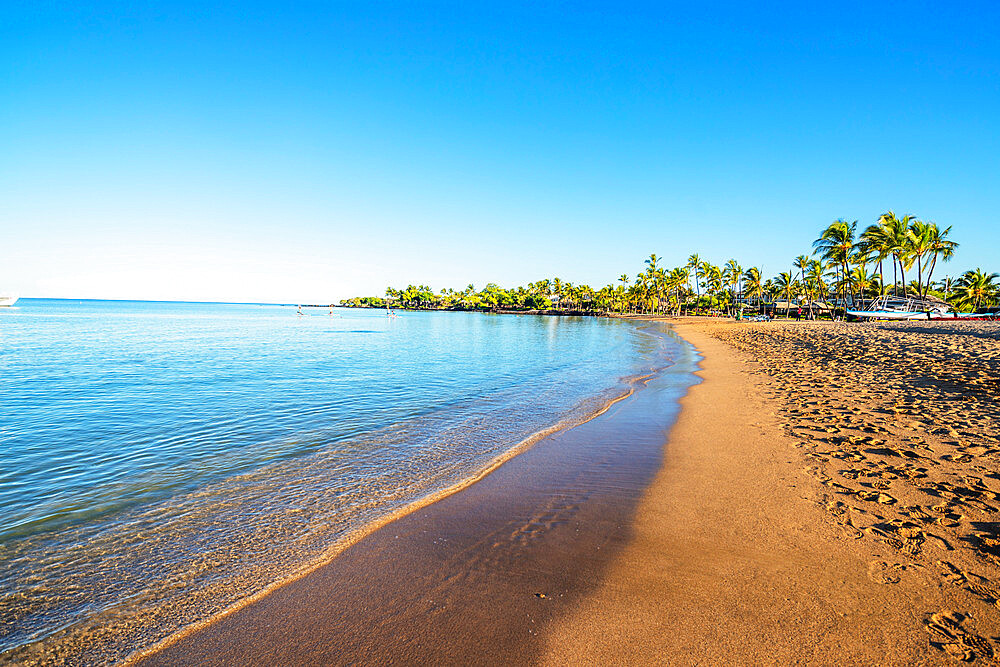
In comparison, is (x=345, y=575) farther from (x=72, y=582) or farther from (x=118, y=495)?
(x=118, y=495)

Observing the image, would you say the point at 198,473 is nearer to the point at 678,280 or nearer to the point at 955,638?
the point at 955,638

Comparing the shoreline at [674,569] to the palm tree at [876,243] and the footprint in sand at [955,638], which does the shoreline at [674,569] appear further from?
the palm tree at [876,243]

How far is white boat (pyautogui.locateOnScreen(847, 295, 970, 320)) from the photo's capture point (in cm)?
5438

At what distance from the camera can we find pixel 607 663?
9.89 feet

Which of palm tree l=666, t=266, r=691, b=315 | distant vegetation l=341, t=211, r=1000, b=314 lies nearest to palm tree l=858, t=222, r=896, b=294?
distant vegetation l=341, t=211, r=1000, b=314

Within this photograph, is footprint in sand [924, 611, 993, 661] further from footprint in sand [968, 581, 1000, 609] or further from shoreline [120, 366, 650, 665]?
shoreline [120, 366, 650, 665]

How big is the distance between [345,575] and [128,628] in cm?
164

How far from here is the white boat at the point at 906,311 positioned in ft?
178

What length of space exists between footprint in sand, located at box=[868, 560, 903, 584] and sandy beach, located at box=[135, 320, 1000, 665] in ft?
0.06

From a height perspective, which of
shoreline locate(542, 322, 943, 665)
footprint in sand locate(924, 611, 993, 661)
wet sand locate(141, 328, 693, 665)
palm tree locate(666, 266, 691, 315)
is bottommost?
wet sand locate(141, 328, 693, 665)

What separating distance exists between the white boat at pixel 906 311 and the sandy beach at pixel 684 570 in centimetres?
6266

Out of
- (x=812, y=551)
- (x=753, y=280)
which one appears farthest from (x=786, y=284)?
(x=812, y=551)

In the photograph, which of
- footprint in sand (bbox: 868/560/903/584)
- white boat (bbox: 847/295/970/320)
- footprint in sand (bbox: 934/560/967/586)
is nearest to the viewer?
footprint in sand (bbox: 934/560/967/586)

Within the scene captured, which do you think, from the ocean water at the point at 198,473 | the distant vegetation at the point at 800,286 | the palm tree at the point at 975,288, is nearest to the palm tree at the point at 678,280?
the distant vegetation at the point at 800,286
